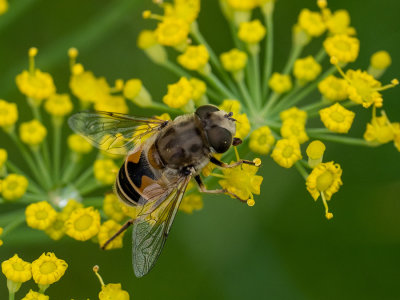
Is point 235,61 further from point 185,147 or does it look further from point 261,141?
point 185,147

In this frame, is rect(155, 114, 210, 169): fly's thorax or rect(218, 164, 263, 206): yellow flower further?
rect(218, 164, 263, 206): yellow flower

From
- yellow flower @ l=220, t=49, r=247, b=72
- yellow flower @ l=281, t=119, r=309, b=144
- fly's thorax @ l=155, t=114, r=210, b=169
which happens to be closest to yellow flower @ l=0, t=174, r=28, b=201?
fly's thorax @ l=155, t=114, r=210, b=169

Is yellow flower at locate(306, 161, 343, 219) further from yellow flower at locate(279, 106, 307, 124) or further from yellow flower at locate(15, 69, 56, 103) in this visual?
yellow flower at locate(15, 69, 56, 103)

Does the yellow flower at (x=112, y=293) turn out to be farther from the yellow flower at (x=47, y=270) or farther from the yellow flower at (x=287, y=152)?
the yellow flower at (x=287, y=152)

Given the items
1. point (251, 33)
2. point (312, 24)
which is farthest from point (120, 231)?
point (312, 24)

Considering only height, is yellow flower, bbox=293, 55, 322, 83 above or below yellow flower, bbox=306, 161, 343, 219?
above
